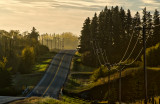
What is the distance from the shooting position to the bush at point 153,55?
84438mm

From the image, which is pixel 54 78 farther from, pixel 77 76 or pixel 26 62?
pixel 26 62

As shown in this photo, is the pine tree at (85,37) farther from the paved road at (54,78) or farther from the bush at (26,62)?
the bush at (26,62)

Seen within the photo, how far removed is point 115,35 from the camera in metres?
114

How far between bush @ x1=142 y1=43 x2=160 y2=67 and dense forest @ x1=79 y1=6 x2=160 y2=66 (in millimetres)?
13660

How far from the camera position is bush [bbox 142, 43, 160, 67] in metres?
84.4

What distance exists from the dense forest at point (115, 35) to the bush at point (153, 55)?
13660mm

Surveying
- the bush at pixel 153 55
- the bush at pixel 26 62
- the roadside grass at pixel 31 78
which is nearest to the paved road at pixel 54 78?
the roadside grass at pixel 31 78

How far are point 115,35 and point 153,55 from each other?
31.3 meters

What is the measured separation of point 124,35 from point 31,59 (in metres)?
37.4

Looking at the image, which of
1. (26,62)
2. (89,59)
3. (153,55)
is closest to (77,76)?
(89,59)

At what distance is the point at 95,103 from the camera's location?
5250 cm

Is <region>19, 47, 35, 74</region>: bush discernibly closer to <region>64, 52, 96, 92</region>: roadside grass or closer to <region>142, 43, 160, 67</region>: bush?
<region>64, 52, 96, 92</region>: roadside grass

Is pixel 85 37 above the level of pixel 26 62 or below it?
above

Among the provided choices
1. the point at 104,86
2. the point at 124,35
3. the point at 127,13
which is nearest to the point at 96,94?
the point at 104,86
